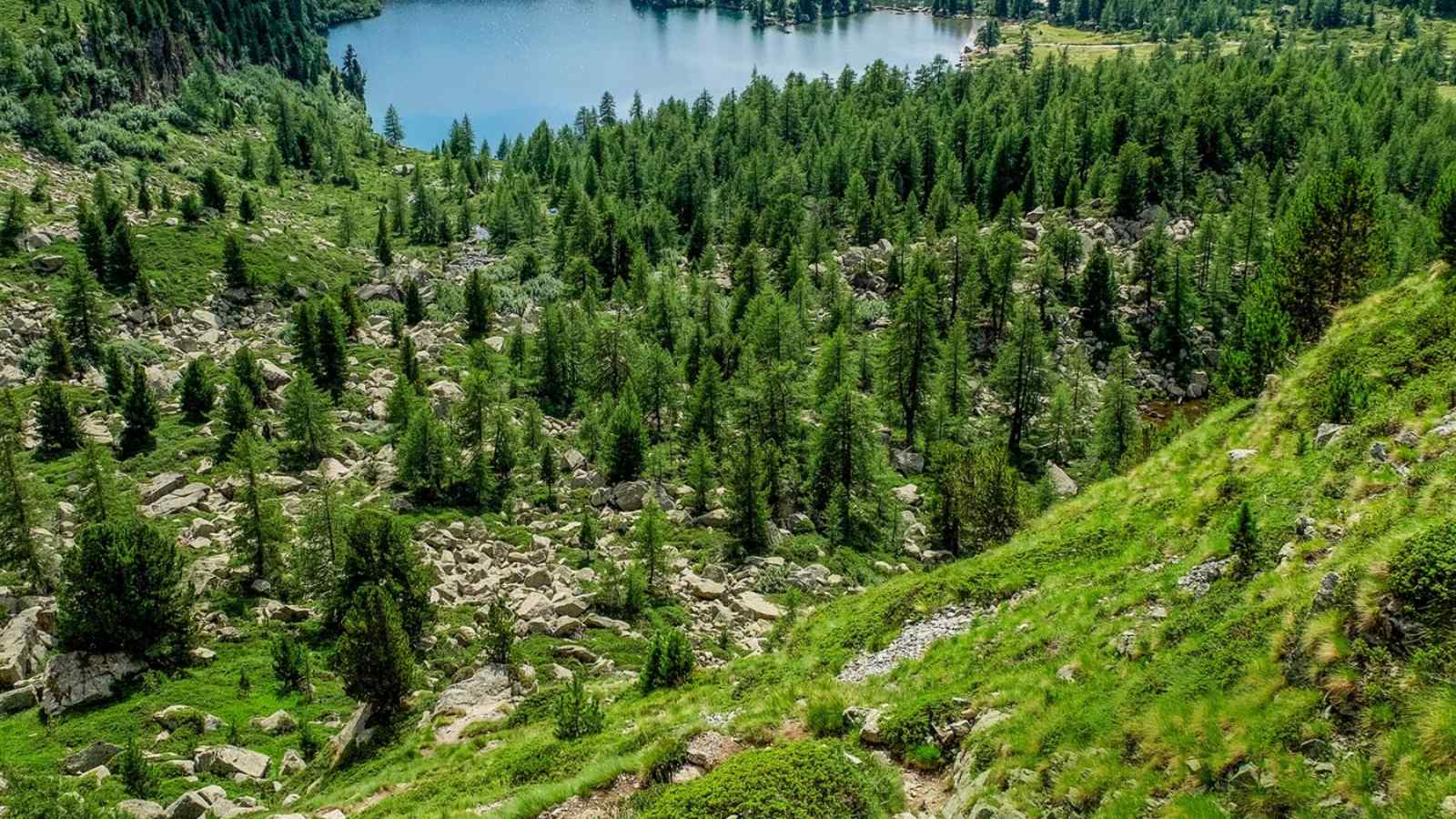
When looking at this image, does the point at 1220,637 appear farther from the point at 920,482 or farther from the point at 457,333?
the point at 457,333

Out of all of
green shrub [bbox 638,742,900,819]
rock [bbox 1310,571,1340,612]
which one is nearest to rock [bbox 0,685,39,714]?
green shrub [bbox 638,742,900,819]

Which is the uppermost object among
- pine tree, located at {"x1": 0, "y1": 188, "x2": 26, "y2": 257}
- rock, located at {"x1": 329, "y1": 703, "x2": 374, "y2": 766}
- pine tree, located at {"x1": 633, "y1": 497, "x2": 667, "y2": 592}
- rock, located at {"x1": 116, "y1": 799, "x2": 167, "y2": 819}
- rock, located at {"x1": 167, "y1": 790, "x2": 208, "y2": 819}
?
pine tree, located at {"x1": 0, "y1": 188, "x2": 26, "y2": 257}

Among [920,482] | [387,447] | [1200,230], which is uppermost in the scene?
[1200,230]

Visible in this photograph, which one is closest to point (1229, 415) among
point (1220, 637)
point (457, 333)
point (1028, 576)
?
point (1028, 576)

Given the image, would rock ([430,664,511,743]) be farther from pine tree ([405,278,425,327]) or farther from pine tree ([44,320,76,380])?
pine tree ([405,278,425,327])

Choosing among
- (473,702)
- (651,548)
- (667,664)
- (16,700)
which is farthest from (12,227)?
(667,664)

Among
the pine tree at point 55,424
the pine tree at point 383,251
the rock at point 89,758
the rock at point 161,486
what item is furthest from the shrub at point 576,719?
the pine tree at point 383,251
